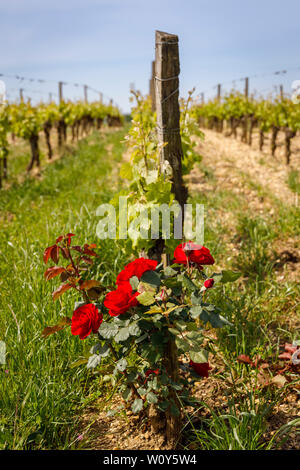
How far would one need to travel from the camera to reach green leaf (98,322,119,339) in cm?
142

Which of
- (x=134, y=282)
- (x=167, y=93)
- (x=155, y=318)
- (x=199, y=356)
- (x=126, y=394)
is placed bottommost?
(x=126, y=394)

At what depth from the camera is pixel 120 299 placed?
1.37m

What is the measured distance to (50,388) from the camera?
1784mm

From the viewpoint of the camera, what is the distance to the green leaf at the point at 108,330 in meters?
1.42

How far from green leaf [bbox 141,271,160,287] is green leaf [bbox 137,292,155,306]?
5 cm

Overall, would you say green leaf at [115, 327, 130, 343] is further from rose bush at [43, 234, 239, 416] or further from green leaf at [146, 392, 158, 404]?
green leaf at [146, 392, 158, 404]

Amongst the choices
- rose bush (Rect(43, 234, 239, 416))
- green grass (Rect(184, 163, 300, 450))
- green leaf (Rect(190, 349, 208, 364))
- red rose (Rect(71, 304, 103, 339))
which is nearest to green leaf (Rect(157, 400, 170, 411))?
rose bush (Rect(43, 234, 239, 416))

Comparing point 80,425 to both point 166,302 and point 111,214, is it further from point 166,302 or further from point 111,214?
point 111,214

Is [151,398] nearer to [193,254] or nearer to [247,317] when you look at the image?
[193,254]

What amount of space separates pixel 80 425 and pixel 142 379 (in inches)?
15.6

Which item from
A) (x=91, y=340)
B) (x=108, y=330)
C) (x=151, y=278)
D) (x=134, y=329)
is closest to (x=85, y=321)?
(x=108, y=330)

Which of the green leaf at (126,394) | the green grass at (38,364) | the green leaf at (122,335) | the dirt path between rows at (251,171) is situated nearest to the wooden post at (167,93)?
the green grass at (38,364)

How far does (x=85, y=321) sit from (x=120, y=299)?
0.18 m
